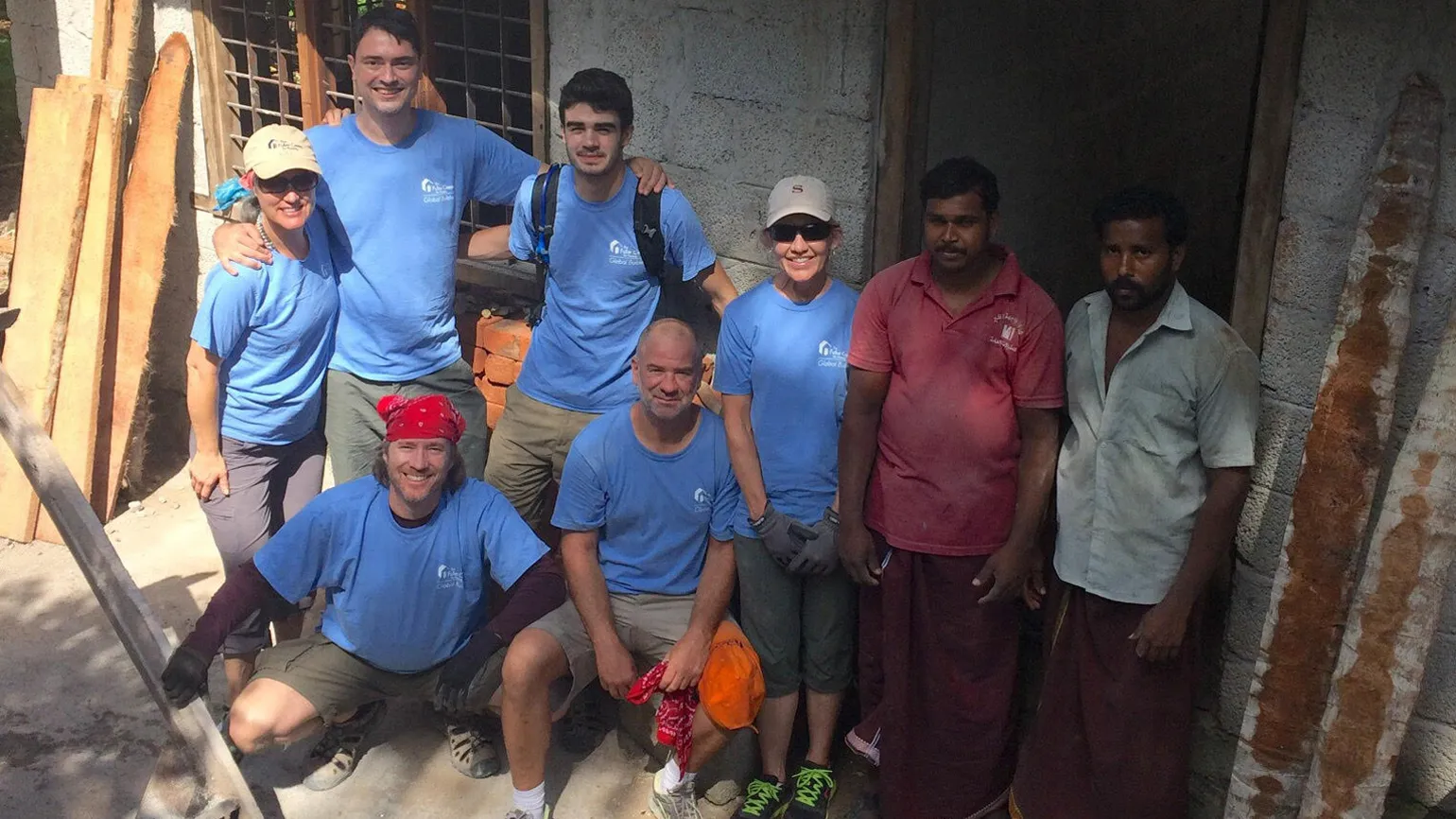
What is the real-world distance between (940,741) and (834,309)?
4.16 ft

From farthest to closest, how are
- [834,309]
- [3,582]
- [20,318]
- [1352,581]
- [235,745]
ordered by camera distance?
[20,318] < [3,582] < [235,745] < [834,309] < [1352,581]

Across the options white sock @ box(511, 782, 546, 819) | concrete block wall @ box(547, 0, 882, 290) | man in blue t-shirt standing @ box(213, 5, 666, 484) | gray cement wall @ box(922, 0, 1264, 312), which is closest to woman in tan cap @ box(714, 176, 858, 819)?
concrete block wall @ box(547, 0, 882, 290)

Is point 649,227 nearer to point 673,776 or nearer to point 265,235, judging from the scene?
point 265,235

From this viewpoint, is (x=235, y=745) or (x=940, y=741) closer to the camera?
(x=940, y=741)

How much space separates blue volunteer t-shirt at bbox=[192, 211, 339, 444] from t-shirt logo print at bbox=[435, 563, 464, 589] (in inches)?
33.5

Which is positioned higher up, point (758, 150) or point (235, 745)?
point (758, 150)

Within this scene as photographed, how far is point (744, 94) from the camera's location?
4629mm

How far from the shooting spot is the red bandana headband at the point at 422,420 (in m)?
4.04

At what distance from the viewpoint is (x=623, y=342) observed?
4504 millimetres

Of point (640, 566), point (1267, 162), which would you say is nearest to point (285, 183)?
point (640, 566)

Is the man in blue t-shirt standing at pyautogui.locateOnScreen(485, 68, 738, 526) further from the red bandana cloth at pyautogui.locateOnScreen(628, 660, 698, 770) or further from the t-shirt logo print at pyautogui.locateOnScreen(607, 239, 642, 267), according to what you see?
the red bandana cloth at pyautogui.locateOnScreen(628, 660, 698, 770)

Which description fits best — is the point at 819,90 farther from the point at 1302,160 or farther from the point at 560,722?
the point at 560,722

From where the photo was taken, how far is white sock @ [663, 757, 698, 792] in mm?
4207

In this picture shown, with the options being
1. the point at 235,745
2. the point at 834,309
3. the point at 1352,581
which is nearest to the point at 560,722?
the point at 235,745
